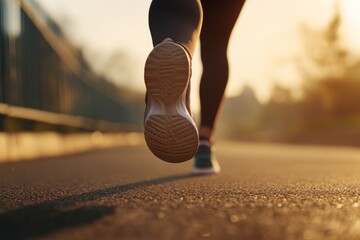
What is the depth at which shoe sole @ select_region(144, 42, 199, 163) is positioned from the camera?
2092mm

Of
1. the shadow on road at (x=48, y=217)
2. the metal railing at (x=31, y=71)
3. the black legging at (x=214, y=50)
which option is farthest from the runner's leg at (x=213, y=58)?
the metal railing at (x=31, y=71)

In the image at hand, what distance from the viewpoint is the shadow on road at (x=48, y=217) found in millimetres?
1321

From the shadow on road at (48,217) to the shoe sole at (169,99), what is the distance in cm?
41

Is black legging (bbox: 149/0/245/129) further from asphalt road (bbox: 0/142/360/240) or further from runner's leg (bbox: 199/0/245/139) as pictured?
asphalt road (bbox: 0/142/360/240)

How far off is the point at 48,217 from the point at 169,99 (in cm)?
77

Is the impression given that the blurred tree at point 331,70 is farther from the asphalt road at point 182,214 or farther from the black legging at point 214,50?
the asphalt road at point 182,214

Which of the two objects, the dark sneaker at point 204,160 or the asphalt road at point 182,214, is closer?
the asphalt road at point 182,214

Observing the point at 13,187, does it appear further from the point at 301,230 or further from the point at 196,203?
the point at 301,230

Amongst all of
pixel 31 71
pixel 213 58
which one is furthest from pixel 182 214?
pixel 31 71

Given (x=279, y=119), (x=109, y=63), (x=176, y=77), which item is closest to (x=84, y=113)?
(x=176, y=77)

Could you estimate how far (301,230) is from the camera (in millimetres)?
1264

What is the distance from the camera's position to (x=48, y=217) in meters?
1.47

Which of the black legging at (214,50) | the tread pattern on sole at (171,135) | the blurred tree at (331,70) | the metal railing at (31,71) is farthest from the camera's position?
the blurred tree at (331,70)

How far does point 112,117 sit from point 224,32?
2295 cm
